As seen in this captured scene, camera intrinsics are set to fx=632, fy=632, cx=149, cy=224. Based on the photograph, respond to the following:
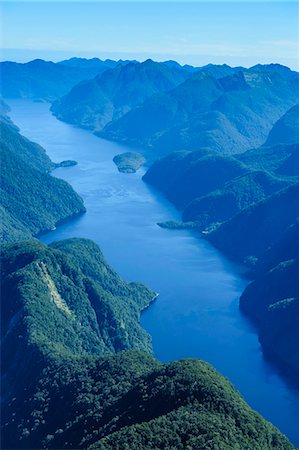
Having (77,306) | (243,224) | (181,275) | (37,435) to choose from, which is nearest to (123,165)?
(243,224)

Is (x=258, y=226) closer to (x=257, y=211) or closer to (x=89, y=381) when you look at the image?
(x=257, y=211)

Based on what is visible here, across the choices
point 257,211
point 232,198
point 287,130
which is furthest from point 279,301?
point 287,130

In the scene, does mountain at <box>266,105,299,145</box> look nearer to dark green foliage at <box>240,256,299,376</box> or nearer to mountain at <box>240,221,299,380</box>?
mountain at <box>240,221,299,380</box>

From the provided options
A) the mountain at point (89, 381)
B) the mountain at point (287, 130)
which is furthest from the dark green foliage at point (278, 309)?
the mountain at point (287, 130)

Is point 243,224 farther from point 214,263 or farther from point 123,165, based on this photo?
point 123,165

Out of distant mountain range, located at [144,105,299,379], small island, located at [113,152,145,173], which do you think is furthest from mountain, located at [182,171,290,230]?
small island, located at [113,152,145,173]

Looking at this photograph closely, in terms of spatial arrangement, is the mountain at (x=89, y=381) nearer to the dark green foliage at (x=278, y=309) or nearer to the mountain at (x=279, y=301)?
the dark green foliage at (x=278, y=309)
